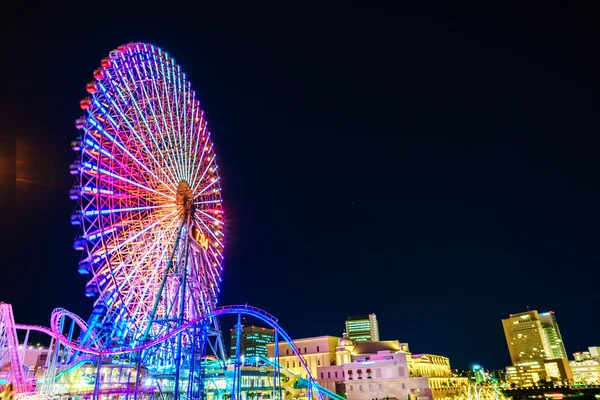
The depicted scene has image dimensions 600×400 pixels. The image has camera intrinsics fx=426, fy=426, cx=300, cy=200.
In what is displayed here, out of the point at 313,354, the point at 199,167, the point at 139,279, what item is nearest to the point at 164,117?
the point at 199,167

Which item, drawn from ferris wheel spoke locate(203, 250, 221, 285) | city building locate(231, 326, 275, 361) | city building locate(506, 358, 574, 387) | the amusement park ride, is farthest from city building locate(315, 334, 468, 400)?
city building locate(506, 358, 574, 387)

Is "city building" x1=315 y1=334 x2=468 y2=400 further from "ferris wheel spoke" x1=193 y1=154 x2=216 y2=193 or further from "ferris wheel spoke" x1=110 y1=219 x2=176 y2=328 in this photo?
"ferris wheel spoke" x1=193 y1=154 x2=216 y2=193

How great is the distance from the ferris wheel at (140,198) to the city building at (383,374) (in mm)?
41636

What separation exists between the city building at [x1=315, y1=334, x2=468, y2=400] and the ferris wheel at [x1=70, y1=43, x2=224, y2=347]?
41636 millimetres

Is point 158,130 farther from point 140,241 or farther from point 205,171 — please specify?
point 140,241

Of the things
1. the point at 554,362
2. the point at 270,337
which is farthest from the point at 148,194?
the point at 554,362

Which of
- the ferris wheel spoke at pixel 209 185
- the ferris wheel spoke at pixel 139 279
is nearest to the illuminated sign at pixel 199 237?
the ferris wheel spoke at pixel 139 279

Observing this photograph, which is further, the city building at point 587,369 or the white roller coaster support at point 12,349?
the city building at point 587,369

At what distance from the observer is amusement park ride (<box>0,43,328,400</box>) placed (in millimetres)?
35500

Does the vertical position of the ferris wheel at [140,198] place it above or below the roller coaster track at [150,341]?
above

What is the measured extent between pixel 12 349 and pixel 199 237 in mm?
18361

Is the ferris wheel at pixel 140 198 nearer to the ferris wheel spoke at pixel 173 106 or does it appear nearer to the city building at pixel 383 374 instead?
the ferris wheel spoke at pixel 173 106

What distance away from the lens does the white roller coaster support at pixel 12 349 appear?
35.3 m

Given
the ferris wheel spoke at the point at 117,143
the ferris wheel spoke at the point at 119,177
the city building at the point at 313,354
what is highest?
the ferris wheel spoke at the point at 117,143
